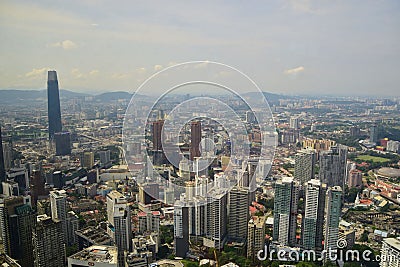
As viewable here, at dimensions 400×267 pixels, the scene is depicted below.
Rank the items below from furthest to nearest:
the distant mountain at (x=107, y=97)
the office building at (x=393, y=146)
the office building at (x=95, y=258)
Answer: the office building at (x=393, y=146)
the distant mountain at (x=107, y=97)
the office building at (x=95, y=258)

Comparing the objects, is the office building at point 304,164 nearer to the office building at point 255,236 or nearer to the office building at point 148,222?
the office building at point 255,236

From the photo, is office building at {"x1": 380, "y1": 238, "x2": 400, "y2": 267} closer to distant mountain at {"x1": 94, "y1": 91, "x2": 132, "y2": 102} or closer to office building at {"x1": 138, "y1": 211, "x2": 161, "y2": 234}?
office building at {"x1": 138, "y1": 211, "x2": 161, "y2": 234}

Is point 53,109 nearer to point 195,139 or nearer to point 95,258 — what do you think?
point 95,258

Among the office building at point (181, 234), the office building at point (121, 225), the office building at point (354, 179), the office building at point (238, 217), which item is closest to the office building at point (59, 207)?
the office building at point (121, 225)

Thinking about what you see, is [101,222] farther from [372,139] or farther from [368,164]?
[372,139]

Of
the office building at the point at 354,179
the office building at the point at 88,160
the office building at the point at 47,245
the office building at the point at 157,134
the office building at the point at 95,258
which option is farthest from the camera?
the office building at the point at 88,160

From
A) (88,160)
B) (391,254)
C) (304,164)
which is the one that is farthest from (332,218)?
(88,160)

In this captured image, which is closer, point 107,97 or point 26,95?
point 107,97
